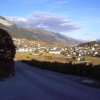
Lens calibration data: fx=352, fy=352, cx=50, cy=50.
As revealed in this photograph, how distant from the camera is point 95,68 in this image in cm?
2814

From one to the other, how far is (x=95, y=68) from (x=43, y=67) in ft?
69.5

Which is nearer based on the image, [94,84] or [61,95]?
[61,95]

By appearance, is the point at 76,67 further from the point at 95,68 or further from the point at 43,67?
the point at 43,67

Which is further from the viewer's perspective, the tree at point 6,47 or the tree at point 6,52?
the tree at point 6,47

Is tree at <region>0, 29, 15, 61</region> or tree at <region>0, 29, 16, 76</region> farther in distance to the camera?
tree at <region>0, 29, 15, 61</region>

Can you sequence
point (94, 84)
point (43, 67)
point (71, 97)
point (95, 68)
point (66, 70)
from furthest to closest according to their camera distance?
point (43, 67)
point (66, 70)
point (95, 68)
point (94, 84)
point (71, 97)

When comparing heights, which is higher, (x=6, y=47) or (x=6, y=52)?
(x=6, y=47)

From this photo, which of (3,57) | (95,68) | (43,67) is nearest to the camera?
(95,68)

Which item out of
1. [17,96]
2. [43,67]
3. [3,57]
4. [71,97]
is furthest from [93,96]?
[43,67]

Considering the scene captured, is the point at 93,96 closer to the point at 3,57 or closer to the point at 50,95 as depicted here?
the point at 50,95

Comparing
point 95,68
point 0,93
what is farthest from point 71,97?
point 95,68

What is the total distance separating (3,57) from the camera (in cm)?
3212

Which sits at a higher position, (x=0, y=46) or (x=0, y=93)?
(x=0, y=46)

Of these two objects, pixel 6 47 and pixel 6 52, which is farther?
pixel 6 47
